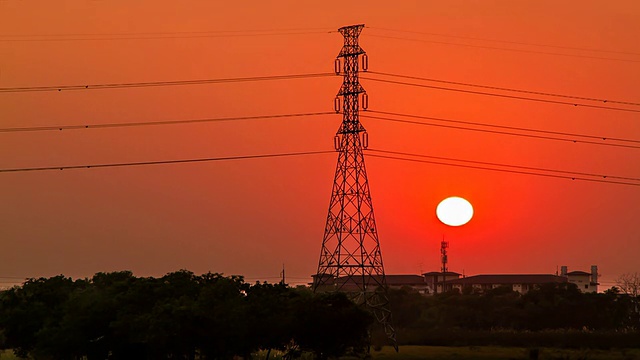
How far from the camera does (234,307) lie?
3359 inches

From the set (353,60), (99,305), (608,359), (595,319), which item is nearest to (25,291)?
(99,305)

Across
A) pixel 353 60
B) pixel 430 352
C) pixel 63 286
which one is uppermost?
pixel 353 60

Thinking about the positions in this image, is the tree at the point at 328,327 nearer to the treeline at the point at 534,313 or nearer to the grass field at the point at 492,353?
the grass field at the point at 492,353

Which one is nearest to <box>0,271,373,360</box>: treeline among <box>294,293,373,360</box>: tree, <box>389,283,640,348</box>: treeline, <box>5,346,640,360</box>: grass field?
<box>294,293,373,360</box>: tree

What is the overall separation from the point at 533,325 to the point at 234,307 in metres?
82.9

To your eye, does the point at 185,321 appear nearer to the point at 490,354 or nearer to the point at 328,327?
the point at 328,327

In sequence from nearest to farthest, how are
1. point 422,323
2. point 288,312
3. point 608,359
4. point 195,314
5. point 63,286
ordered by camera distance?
point 195,314, point 288,312, point 608,359, point 63,286, point 422,323

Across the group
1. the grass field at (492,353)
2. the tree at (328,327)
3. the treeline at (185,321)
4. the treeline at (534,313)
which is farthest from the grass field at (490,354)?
the treeline at (534,313)

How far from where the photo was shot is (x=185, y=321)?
82625mm

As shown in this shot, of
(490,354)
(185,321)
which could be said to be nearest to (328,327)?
(185,321)

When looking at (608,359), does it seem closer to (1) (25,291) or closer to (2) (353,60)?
(2) (353,60)

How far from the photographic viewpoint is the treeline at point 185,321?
83.2 meters

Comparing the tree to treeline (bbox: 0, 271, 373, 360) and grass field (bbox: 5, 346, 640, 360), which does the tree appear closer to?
treeline (bbox: 0, 271, 373, 360)

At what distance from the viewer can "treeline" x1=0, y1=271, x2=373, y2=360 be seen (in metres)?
83.2
